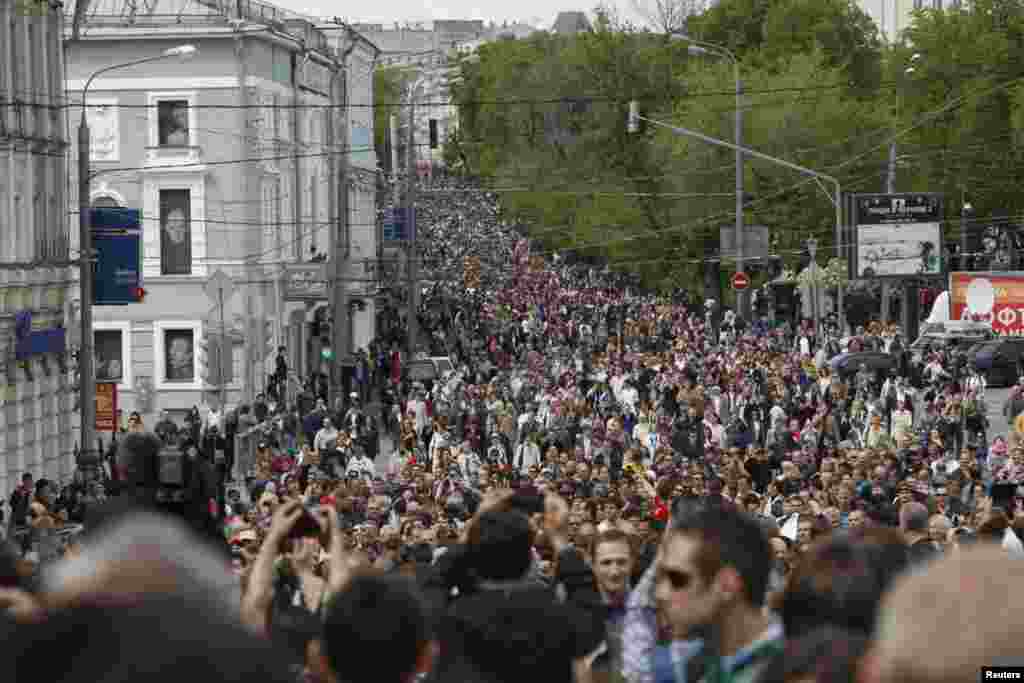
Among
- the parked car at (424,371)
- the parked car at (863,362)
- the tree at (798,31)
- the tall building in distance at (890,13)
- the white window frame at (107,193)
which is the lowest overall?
the parked car at (424,371)

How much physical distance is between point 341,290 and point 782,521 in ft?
124

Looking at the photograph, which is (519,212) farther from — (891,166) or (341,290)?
(341,290)

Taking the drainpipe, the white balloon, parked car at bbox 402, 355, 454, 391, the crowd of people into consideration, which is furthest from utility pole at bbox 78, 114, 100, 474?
the white balloon

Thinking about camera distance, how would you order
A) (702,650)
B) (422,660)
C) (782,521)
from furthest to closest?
(782,521) < (702,650) < (422,660)

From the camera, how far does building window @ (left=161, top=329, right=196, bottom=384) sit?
5528 cm

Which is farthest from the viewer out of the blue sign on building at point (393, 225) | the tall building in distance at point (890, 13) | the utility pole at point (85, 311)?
the tall building in distance at point (890, 13)

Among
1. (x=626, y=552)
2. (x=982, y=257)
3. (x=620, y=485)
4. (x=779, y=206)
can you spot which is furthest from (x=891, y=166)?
(x=626, y=552)

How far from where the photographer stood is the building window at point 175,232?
56094 millimetres

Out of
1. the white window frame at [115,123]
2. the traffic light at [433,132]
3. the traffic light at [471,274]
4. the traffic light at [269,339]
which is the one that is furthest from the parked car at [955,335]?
the traffic light at [471,274]

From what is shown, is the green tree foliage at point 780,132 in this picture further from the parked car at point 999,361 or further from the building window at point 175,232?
the building window at point 175,232

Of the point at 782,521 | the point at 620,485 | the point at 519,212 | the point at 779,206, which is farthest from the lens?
the point at 519,212

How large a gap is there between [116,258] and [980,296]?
2588cm

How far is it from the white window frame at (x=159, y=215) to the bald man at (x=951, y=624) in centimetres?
5338

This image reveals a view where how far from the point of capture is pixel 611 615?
26.0ft
